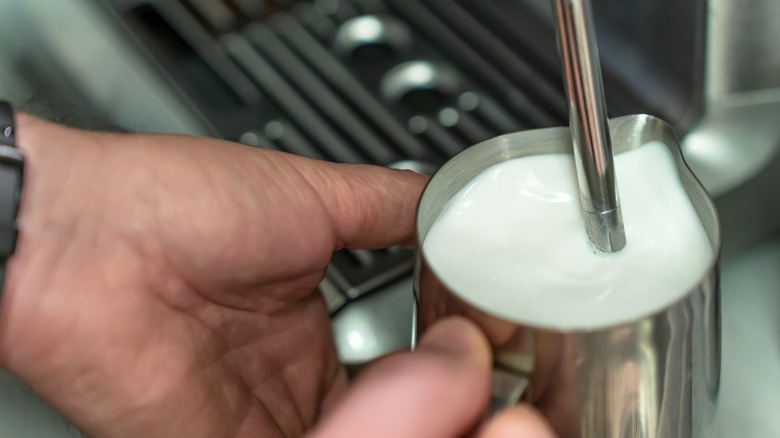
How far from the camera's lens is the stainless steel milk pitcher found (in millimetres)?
223

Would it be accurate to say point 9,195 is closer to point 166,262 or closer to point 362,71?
point 166,262

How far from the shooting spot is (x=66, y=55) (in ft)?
1.60

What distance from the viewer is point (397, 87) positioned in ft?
1.53

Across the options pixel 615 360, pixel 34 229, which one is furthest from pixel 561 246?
pixel 34 229

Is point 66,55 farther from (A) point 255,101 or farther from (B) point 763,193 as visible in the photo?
(B) point 763,193

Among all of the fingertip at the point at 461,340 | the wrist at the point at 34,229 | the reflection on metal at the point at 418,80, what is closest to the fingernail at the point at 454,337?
the fingertip at the point at 461,340

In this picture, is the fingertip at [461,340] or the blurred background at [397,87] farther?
the blurred background at [397,87]

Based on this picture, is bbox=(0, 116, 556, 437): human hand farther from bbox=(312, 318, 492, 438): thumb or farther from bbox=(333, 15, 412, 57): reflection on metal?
bbox=(333, 15, 412, 57): reflection on metal

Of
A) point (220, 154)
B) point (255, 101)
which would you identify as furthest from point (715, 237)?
point (255, 101)

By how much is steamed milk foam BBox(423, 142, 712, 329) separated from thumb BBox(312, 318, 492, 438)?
0.02 m

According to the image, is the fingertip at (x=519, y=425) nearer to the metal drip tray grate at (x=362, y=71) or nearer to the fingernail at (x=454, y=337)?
the fingernail at (x=454, y=337)

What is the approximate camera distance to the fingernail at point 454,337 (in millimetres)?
231

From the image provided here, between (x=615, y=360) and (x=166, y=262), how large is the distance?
0.51 ft

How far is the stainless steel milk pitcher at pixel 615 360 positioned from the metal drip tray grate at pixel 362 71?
179 millimetres
